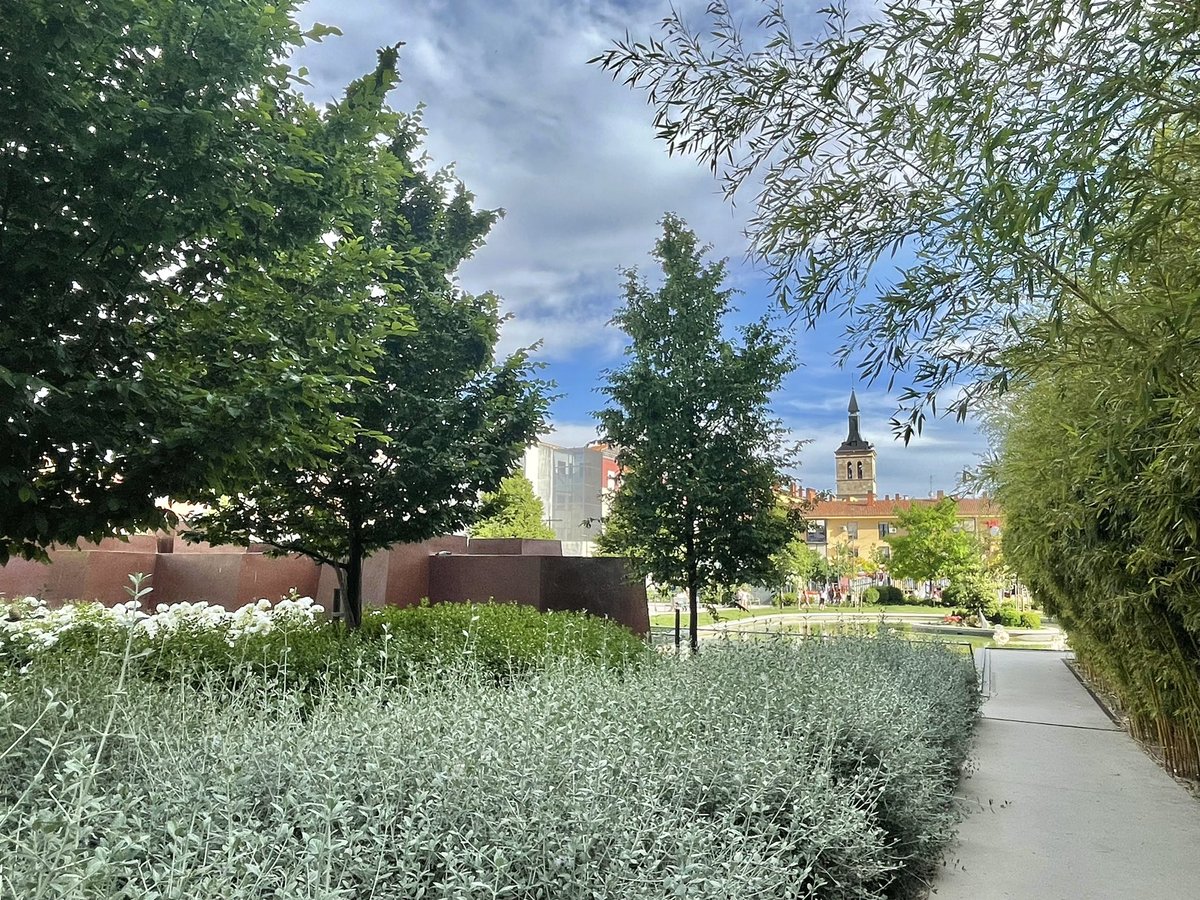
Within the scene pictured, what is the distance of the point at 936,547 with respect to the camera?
2378 cm

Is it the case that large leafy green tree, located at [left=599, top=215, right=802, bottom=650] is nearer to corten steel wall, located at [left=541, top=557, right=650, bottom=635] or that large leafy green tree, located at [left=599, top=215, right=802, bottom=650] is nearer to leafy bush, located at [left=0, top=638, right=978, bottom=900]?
corten steel wall, located at [left=541, top=557, right=650, bottom=635]

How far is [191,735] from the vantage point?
2719 mm

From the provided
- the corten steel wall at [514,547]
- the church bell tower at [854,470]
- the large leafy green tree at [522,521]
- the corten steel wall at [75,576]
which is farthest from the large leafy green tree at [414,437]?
the church bell tower at [854,470]

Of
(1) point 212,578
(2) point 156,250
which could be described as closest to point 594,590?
(1) point 212,578

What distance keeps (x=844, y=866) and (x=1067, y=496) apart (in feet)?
10.6

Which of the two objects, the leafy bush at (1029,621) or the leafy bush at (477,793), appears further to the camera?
the leafy bush at (1029,621)

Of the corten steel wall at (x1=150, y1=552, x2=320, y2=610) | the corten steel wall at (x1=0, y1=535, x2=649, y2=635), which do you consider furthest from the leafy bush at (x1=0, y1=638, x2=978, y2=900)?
the corten steel wall at (x1=150, y1=552, x2=320, y2=610)

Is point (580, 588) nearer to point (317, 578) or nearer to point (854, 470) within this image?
point (317, 578)

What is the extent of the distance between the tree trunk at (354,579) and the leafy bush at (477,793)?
4019mm

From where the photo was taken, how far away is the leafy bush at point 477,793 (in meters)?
1.66

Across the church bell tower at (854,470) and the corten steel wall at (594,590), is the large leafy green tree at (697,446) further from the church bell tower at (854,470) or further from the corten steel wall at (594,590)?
the church bell tower at (854,470)

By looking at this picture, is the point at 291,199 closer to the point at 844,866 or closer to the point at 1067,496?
the point at 844,866

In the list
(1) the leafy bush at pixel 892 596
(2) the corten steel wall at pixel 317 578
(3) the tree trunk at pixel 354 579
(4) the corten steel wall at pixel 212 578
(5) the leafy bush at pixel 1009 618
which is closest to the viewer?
(3) the tree trunk at pixel 354 579

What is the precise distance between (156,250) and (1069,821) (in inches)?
226
